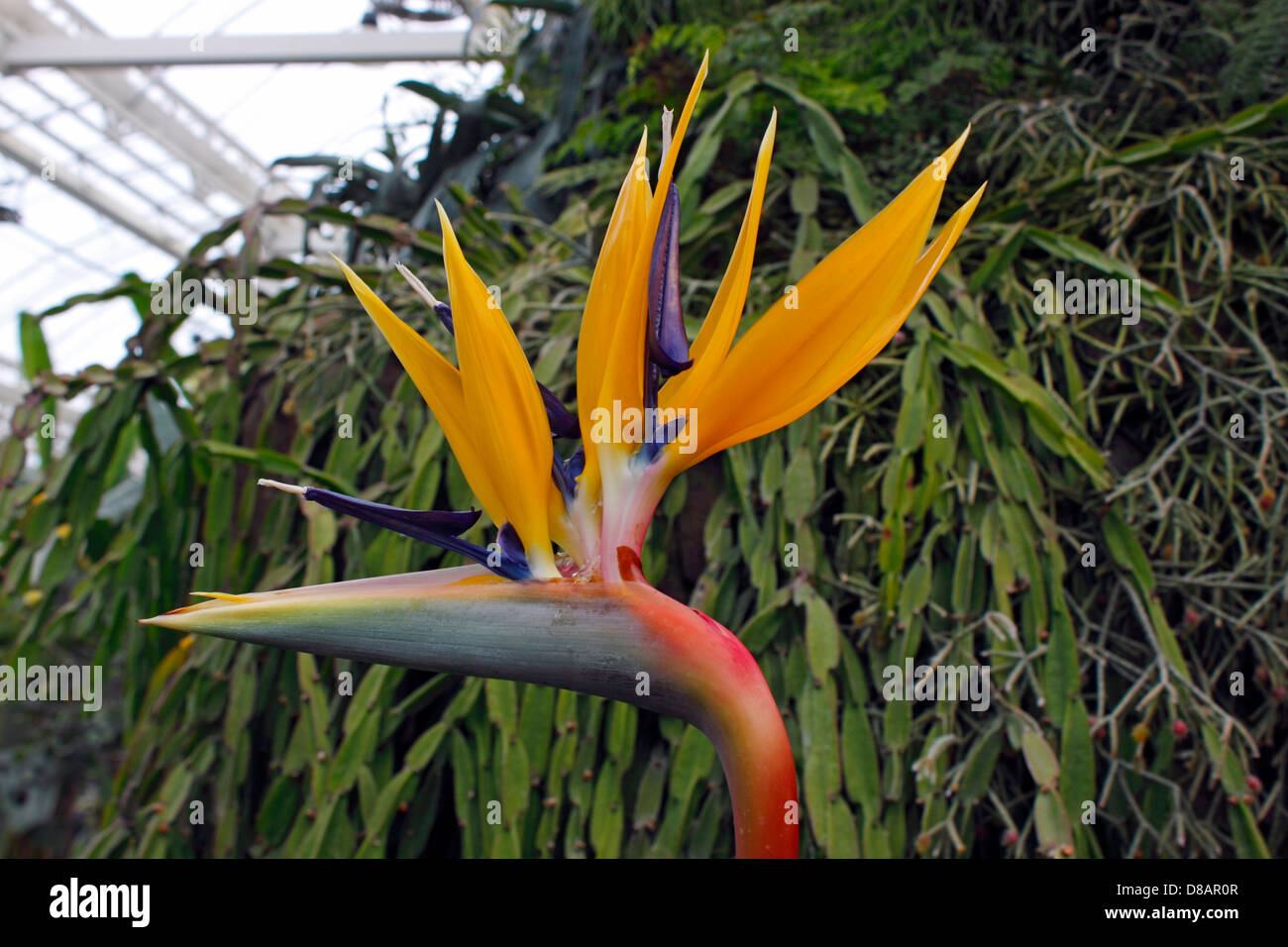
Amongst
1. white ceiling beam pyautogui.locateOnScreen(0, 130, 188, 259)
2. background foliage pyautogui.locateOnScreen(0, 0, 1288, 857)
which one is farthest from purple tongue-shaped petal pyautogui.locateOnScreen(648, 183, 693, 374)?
white ceiling beam pyautogui.locateOnScreen(0, 130, 188, 259)

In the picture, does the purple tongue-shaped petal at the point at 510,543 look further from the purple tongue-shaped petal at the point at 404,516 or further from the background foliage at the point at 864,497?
the background foliage at the point at 864,497

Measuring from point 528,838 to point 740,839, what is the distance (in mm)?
478

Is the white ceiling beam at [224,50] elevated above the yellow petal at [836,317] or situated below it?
above

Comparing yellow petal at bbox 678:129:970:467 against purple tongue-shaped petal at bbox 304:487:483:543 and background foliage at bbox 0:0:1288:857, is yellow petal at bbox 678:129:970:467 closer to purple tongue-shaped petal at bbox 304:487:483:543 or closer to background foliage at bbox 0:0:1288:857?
purple tongue-shaped petal at bbox 304:487:483:543

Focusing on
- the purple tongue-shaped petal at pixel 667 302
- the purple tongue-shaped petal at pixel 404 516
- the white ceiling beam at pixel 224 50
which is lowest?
the purple tongue-shaped petal at pixel 404 516

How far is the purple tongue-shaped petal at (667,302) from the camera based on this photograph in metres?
0.34

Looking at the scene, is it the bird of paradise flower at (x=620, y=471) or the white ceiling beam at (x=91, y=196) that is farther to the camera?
the white ceiling beam at (x=91, y=196)

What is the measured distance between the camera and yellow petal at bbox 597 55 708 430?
32 centimetres

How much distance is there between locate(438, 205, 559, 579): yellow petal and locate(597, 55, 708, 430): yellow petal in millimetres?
29

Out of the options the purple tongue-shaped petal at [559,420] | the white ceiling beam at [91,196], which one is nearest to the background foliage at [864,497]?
the purple tongue-shaped petal at [559,420]

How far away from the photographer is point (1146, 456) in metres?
0.81

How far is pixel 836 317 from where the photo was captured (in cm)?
31

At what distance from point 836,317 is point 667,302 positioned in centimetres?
7
